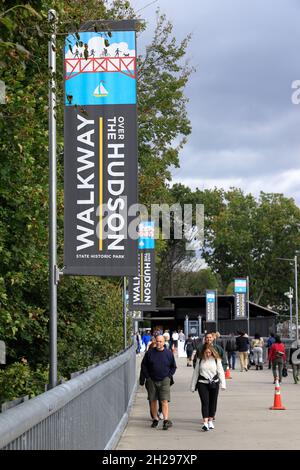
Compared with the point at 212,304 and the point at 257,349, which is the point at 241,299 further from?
the point at 257,349

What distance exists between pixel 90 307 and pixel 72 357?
1.16 meters

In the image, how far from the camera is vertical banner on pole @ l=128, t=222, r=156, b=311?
29344 mm

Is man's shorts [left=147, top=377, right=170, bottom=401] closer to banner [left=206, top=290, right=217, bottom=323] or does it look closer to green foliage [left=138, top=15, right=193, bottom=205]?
green foliage [left=138, top=15, right=193, bottom=205]

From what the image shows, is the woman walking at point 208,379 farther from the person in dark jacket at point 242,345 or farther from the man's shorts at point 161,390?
the person in dark jacket at point 242,345

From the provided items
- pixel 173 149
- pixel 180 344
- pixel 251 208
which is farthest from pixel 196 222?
pixel 173 149

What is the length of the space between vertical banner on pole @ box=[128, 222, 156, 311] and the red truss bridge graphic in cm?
1641

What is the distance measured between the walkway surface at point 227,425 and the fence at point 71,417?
0.91m

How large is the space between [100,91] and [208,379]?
5.62 meters

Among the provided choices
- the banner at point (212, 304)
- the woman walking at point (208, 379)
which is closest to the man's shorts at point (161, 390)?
→ the woman walking at point (208, 379)

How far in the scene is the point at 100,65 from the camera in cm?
1280

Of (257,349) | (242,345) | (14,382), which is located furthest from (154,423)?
(257,349)

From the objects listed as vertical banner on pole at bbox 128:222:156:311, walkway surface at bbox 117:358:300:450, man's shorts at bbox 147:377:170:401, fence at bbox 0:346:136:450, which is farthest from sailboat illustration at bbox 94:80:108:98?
vertical banner on pole at bbox 128:222:156:311

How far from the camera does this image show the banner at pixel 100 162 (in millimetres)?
12602

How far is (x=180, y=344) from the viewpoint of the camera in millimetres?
59719
